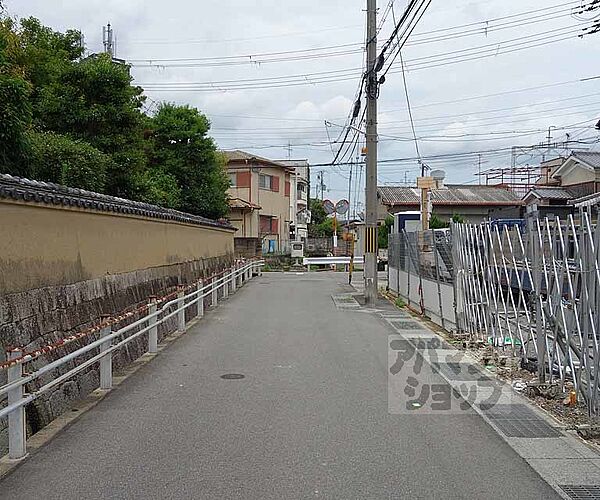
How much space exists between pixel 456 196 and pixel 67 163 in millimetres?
36408

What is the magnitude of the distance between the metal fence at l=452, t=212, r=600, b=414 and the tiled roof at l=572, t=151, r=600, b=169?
25.7 meters

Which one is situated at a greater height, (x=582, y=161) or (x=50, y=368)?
(x=582, y=161)

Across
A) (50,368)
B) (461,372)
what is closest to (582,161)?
(461,372)

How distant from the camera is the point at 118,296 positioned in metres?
11.5

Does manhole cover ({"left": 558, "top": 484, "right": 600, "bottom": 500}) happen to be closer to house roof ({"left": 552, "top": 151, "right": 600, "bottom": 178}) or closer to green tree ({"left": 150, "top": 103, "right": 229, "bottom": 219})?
green tree ({"left": 150, "top": 103, "right": 229, "bottom": 219})

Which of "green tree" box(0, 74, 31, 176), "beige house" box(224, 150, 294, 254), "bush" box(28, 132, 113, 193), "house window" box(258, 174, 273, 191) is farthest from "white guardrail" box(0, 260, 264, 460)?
"house window" box(258, 174, 273, 191)

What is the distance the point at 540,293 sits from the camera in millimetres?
8875

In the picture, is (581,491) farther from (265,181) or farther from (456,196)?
(265,181)

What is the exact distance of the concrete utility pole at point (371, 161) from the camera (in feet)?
68.8

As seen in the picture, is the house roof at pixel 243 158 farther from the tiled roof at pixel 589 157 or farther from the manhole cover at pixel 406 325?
the manhole cover at pixel 406 325

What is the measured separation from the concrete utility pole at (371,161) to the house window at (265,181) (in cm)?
3095

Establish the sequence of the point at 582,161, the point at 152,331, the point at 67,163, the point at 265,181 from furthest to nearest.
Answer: the point at 265,181
the point at 582,161
the point at 67,163
the point at 152,331

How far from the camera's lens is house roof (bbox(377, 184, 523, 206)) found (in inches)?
1853

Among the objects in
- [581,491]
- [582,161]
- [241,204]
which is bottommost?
[581,491]
